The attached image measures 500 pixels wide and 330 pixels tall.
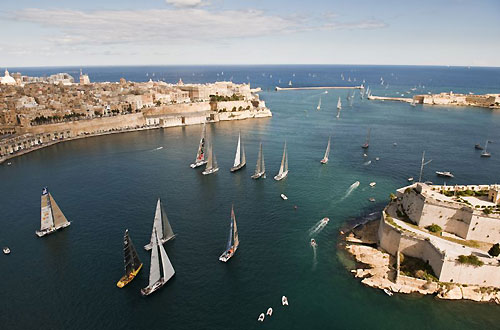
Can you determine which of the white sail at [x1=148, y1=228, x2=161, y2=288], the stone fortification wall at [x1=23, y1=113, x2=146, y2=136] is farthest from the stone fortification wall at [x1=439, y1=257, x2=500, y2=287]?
the stone fortification wall at [x1=23, y1=113, x2=146, y2=136]

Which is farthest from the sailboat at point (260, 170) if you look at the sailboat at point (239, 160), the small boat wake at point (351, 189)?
the small boat wake at point (351, 189)

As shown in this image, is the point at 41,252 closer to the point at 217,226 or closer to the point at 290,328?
the point at 217,226

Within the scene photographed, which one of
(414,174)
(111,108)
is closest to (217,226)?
(414,174)

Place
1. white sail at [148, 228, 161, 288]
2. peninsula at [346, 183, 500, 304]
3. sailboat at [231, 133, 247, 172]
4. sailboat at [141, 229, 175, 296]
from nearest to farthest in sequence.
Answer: white sail at [148, 228, 161, 288] → sailboat at [141, 229, 175, 296] → peninsula at [346, 183, 500, 304] → sailboat at [231, 133, 247, 172]

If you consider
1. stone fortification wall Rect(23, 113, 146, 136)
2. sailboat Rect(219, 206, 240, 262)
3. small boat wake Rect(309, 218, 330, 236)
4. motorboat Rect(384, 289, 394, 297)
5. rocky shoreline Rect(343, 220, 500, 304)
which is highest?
stone fortification wall Rect(23, 113, 146, 136)

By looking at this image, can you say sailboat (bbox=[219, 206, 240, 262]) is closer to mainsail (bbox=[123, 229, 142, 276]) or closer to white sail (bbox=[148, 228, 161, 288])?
white sail (bbox=[148, 228, 161, 288])

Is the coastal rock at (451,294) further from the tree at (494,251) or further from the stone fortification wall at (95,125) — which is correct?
the stone fortification wall at (95,125)
